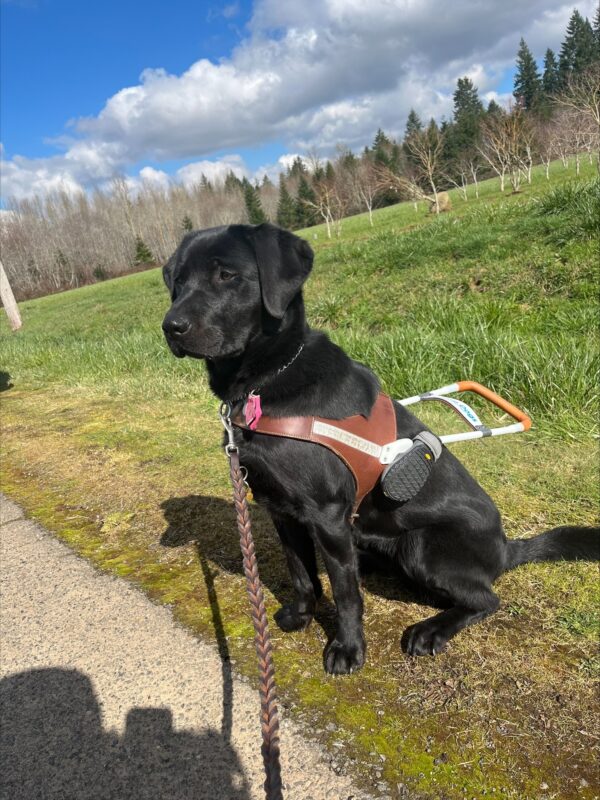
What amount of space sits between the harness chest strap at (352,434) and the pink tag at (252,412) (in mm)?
15

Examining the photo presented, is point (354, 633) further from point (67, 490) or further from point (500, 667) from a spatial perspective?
point (67, 490)

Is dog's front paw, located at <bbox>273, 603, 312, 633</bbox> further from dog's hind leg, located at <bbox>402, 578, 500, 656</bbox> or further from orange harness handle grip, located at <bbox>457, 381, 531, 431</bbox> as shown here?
orange harness handle grip, located at <bbox>457, 381, 531, 431</bbox>

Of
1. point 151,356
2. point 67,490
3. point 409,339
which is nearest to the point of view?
point 67,490

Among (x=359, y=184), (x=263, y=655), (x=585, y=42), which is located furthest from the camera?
(x=585, y=42)

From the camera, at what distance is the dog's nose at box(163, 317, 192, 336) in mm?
2229

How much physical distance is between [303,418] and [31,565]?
1.97 m

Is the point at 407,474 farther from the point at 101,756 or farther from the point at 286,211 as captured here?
the point at 286,211

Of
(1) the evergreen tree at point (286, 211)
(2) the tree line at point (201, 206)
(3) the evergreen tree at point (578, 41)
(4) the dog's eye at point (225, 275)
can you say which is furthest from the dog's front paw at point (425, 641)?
(3) the evergreen tree at point (578, 41)

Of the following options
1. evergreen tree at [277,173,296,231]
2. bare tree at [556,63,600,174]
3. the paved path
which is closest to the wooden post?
bare tree at [556,63,600,174]

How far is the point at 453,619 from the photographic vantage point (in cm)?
228

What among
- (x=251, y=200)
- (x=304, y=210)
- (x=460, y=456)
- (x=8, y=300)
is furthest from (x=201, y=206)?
(x=460, y=456)

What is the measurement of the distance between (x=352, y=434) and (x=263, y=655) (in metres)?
0.95

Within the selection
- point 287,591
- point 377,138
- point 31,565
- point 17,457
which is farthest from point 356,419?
point 377,138

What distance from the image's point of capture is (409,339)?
6137 mm
